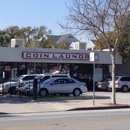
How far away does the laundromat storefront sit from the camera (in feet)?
135

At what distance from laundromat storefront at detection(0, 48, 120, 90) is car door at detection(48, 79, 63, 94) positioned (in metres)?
8.90

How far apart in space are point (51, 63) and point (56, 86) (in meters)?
12.1

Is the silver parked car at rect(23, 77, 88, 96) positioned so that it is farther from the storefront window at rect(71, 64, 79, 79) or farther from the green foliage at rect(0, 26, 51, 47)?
the green foliage at rect(0, 26, 51, 47)

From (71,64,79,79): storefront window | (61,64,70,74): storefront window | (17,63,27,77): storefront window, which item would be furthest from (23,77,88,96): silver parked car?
(71,64,79,79): storefront window

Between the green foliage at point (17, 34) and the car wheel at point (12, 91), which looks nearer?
the car wheel at point (12, 91)

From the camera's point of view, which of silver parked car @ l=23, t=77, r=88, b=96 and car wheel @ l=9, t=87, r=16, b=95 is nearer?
silver parked car @ l=23, t=77, r=88, b=96

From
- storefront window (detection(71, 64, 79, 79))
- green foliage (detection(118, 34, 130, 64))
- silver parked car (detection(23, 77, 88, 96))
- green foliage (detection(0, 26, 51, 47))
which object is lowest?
silver parked car (detection(23, 77, 88, 96))

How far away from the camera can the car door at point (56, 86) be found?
103 ft

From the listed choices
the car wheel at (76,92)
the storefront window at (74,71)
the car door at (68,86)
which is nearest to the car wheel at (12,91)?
the car door at (68,86)

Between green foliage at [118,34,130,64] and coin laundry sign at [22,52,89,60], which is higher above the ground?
green foliage at [118,34,130,64]

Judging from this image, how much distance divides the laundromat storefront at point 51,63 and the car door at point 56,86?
8.90 metres

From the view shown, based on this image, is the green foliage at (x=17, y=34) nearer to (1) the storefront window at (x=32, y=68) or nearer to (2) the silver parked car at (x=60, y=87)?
(1) the storefront window at (x=32, y=68)

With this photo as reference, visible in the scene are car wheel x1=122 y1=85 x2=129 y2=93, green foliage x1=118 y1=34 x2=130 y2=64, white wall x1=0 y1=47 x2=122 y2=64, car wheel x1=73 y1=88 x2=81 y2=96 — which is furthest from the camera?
green foliage x1=118 y1=34 x2=130 y2=64

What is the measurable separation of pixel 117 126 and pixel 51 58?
93.1 feet
